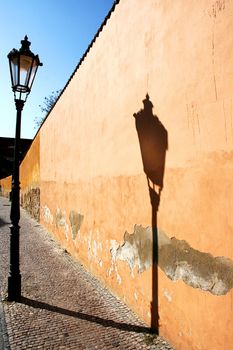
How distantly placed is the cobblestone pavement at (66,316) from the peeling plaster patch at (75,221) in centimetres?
87

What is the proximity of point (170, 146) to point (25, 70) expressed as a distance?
8.59ft

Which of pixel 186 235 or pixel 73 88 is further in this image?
pixel 73 88

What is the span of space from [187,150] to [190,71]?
75cm

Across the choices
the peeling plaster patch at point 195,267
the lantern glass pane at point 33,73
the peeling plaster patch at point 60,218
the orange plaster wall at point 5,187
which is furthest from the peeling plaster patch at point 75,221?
the orange plaster wall at point 5,187

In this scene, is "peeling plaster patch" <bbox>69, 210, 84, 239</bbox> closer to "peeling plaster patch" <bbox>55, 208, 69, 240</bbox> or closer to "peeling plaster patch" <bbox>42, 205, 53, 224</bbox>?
"peeling plaster patch" <bbox>55, 208, 69, 240</bbox>

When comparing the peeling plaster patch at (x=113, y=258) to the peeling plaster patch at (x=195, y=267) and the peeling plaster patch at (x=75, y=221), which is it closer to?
the peeling plaster patch at (x=195, y=267)

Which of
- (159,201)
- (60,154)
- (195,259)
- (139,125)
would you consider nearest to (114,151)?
(139,125)

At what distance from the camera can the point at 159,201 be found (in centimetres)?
373

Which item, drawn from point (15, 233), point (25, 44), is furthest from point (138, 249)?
Result: point (25, 44)

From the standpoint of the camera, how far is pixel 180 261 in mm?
3350

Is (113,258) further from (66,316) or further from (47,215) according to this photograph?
(47,215)

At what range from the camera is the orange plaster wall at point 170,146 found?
9.23 feet

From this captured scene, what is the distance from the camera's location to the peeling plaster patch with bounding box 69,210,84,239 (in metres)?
7.04

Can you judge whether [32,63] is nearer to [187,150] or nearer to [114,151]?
[114,151]
